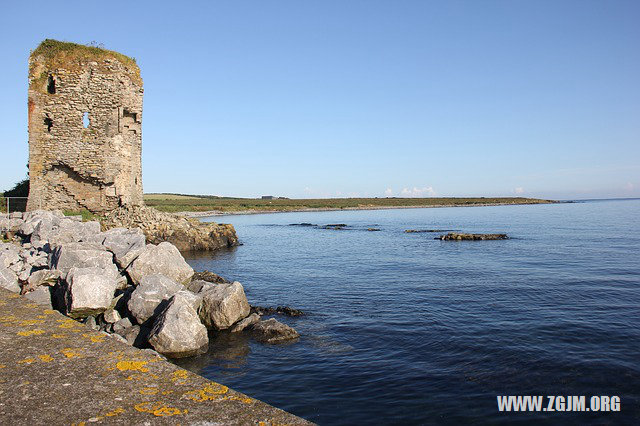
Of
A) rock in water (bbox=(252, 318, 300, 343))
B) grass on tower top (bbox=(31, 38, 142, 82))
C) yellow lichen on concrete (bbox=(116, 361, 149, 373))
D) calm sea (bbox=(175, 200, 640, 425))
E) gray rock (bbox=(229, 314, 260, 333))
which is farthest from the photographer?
grass on tower top (bbox=(31, 38, 142, 82))

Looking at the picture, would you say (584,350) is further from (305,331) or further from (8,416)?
(8,416)

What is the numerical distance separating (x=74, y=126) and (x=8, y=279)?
646 inches

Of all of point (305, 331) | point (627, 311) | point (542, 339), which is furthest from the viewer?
point (627, 311)

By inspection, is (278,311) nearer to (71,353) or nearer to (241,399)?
(71,353)

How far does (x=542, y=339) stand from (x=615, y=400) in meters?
3.45

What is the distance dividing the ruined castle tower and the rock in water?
1802 centimetres

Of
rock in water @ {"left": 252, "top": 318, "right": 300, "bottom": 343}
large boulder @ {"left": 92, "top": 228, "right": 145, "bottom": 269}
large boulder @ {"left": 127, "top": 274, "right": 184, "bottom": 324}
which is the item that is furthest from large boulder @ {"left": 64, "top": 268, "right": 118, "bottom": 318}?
rock in water @ {"left": 252, "top": 318, "right": 300, "bottom": 343}

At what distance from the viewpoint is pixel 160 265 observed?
46.8 ft

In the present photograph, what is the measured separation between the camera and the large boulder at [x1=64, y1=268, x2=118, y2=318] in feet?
36.2

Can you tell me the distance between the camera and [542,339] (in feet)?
37.9

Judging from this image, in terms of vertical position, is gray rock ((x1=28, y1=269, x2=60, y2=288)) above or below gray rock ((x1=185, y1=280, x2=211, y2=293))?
above

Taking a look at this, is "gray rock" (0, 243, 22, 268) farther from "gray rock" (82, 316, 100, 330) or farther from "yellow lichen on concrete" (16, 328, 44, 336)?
"yellow lichen on concrete" (16, 328, 44, 336)

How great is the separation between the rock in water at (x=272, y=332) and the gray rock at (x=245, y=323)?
291 millimetres

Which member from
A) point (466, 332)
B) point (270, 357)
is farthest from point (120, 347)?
point (466, 332)
